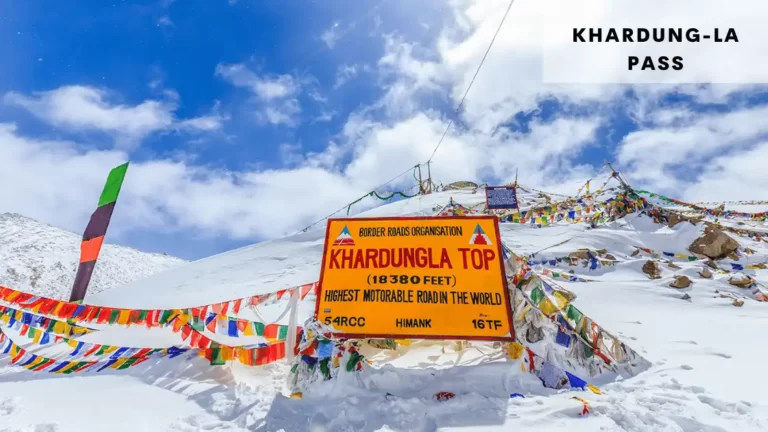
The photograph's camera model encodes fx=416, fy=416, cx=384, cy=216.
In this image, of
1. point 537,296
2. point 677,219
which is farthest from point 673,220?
point 537,296

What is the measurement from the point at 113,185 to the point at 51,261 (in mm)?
36097

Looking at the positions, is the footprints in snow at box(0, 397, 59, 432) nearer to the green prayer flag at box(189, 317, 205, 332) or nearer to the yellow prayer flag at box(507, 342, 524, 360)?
the green prayer flag at box(189, 317, 205, 332)

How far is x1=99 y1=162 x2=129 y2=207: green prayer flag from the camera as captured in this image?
41.3ft

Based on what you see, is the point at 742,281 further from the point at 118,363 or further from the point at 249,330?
the point at 118,363

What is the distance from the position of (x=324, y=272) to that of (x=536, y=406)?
3.68 meters

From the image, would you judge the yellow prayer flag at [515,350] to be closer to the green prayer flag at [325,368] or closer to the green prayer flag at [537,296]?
the green prayer flag at [537,296]

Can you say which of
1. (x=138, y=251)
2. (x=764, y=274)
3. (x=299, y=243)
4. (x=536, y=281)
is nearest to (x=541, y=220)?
(x=764, y=274)

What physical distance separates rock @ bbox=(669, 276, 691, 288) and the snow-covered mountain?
35.3 meters

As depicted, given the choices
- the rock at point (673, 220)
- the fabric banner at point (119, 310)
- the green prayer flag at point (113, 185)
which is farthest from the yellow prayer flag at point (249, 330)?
the rock at point (673, 220)

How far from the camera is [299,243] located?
2381cm

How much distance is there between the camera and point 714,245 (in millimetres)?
15125

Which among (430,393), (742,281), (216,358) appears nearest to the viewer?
(430,393)

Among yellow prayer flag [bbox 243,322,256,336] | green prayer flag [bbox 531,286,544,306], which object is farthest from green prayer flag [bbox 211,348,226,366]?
green prayer flag [bbox 531,286,544,306]

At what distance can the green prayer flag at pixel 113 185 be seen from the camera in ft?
41.3
